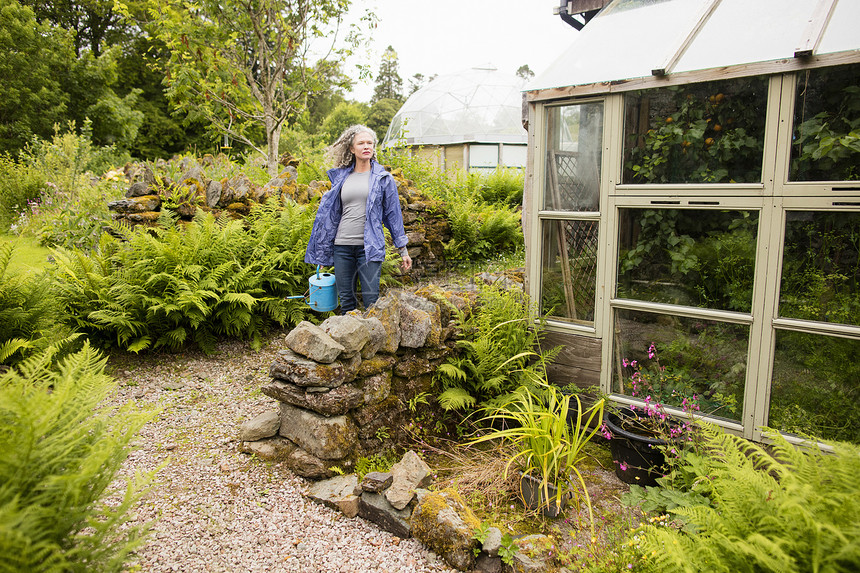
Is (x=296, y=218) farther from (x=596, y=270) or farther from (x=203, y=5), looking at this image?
(x=203, y=5)

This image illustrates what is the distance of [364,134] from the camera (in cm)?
462

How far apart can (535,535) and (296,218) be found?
4630 millimetres

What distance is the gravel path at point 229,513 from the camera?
2.78 metres

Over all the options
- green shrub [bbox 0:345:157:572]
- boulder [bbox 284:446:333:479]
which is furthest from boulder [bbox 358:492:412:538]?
green shrub [bbox 0:345:157:572]

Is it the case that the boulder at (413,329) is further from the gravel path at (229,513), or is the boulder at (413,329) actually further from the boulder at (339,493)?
the gravel path at (229,513)

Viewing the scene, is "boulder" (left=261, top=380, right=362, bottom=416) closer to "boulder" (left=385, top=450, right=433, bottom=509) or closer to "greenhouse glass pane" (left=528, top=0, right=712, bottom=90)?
"boulder" (left=385, top=450, right=433, bottom=509)

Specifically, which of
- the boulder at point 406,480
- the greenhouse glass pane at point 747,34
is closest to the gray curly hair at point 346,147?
the greenhouse glass pane at point 747,34

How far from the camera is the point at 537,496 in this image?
3.38 meters

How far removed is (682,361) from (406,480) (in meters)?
2.34

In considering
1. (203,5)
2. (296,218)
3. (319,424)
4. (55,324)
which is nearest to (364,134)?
(296,218)

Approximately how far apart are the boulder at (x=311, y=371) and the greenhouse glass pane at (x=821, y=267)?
9.92 feet

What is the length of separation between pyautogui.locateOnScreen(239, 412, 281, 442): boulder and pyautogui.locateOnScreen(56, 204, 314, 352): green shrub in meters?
1.52

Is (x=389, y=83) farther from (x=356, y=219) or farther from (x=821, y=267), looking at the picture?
(x=821, y=267)

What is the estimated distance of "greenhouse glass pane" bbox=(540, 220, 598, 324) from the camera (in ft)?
14.3
